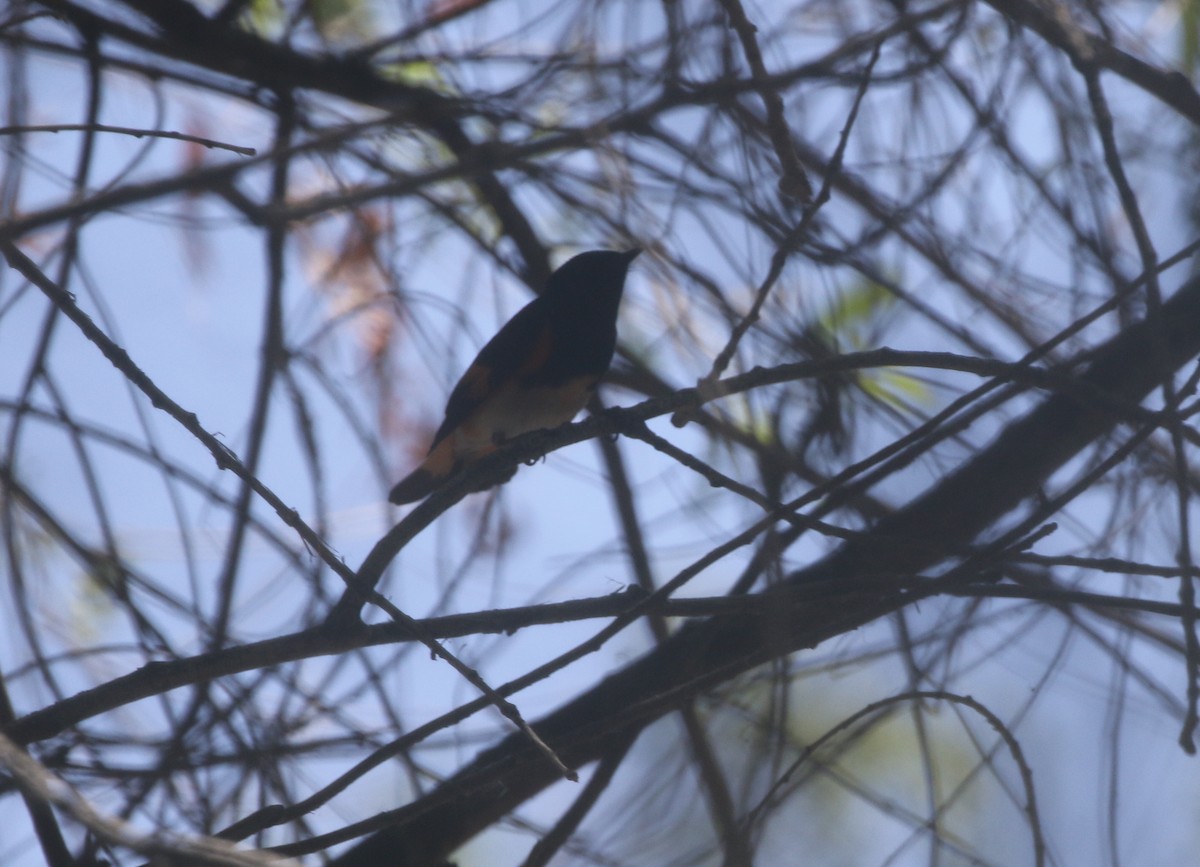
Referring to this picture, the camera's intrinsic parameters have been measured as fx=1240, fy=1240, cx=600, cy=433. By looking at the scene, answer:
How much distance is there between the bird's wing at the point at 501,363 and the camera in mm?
3406

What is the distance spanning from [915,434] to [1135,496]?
67 cm

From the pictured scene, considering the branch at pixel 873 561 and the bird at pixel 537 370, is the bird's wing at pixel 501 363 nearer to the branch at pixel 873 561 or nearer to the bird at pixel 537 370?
the bird at pixel 537 370

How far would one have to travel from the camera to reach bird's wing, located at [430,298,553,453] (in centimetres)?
341

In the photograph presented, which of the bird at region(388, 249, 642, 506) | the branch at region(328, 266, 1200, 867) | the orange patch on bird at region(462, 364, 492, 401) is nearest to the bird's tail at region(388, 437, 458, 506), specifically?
the bird at region(388, 249, 642, 506)

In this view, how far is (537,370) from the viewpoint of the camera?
3.46m

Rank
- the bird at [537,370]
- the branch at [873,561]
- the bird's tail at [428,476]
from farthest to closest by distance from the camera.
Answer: the bird's tail at [428,476]
the bird at [537,370]
the branch at [873,561]

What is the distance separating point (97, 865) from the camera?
6.82 feet

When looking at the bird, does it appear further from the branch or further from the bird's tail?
the branch

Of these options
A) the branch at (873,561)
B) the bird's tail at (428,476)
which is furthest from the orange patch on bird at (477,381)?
the branch at (873,561)

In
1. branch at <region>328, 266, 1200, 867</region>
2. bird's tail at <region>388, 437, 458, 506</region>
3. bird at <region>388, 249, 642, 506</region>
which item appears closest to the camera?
branch at <region>328, 266, 1200, 867</region>

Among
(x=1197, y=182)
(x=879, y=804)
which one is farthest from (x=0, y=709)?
(x=1197, y=182)

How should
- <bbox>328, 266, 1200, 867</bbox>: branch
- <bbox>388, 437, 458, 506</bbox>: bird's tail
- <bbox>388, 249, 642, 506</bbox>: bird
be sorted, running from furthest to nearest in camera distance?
<bbox>388, 437, 458, 506</bbox>: bird's tail < <bbox>388, 249, 642, 506</bbox>: bird < <bbox>328, 266, 1200, 867</bbox>: branch

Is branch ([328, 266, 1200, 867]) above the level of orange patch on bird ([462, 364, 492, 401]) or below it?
below

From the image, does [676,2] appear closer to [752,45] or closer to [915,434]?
[752,45]
